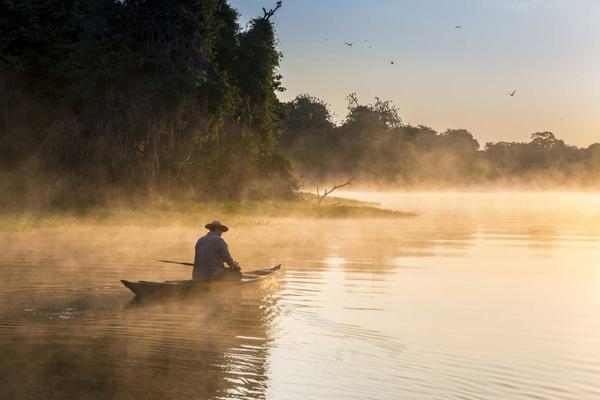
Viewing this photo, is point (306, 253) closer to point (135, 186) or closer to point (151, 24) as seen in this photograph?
point (135, 186)

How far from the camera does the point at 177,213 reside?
4409cm

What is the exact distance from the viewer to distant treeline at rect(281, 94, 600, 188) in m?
138

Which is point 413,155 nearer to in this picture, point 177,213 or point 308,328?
point 177,213

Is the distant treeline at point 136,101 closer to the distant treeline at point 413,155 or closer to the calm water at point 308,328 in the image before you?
the calm water at point 308,328

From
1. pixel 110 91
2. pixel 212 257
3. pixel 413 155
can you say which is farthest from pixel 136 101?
pixel 413 155

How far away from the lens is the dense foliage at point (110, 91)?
42.4m

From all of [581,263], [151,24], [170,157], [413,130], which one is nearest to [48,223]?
[170,157]

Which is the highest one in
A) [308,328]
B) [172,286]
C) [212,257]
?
[212,257]

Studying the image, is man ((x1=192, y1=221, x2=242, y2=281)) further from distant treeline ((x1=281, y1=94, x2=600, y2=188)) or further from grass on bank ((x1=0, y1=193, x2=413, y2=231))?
distant treeline ((x1=281, y1=94, x2=600, y2=188))

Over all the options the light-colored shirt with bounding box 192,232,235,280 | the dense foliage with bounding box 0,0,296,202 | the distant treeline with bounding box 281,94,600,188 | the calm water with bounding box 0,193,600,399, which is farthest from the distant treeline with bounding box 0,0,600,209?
the distant treeline with bounding box 281,94,600,188

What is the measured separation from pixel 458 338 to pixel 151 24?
32.1m

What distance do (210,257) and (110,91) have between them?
2553 cm

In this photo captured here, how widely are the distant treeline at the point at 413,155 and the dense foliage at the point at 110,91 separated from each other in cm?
7285

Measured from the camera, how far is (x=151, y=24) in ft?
144
